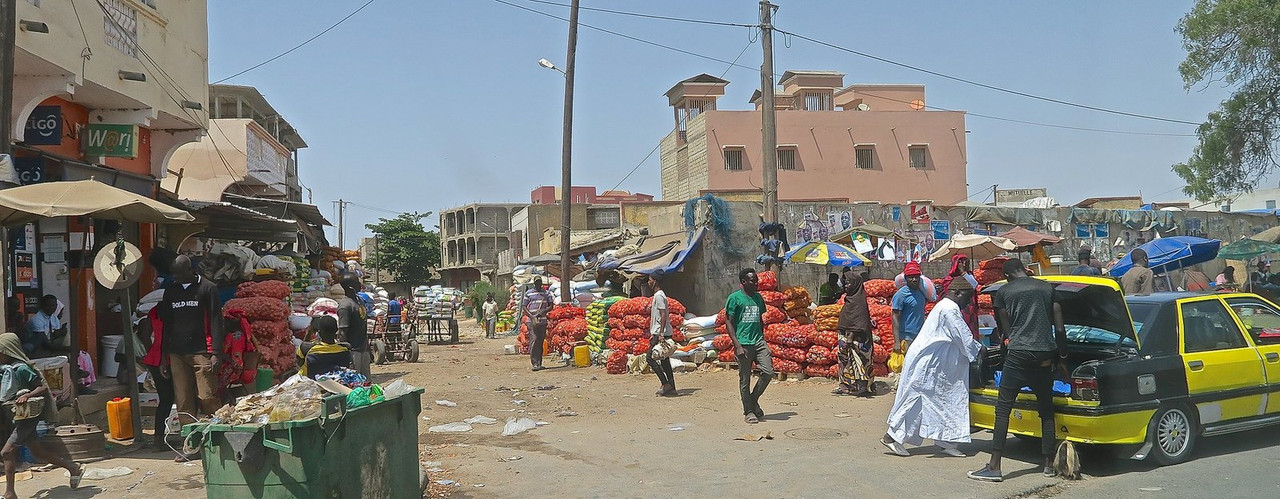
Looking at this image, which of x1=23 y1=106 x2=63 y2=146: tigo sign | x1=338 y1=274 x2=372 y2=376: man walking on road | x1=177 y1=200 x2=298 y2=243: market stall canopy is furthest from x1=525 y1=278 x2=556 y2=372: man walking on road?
x1=23 y1=106 x2=63 y2=146: tigo sign

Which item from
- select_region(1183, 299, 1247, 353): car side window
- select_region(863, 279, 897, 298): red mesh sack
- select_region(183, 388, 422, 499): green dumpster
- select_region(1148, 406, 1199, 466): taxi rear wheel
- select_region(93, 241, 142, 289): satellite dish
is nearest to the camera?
select_region(183, 388, 422, 499): green dumpster

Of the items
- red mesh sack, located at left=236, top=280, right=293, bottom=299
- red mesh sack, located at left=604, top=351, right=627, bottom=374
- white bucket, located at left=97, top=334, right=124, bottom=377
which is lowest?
red mesh sack, located at left=604, top=351, right=627, bottom=374

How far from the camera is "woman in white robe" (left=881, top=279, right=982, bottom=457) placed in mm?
7855

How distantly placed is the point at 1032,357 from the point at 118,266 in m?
8.25

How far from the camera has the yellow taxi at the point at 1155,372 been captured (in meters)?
7.12

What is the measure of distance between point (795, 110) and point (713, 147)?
5058 mm

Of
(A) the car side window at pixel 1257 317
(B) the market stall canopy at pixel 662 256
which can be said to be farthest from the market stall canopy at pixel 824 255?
(A) the car side window at pixel 1257 317

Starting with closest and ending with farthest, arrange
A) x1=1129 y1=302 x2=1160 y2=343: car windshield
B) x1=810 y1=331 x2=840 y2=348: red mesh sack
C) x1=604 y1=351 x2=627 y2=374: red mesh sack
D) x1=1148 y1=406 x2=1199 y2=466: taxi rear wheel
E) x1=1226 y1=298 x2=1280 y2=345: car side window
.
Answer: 1. x1=1148 y1=406 x2=1199 y2=466: taxi rear wheel
2. x1=1129 y1=302 x2=1160 y2=343: car windshield
3. x1=1226 y1=298 x2=1280 y2=345: car side window
4. x1=810 y1=331 x2=840 y2=348: red mesh sack
5. x1=604 y1=351 x2=627 y2=374: red mesh sack

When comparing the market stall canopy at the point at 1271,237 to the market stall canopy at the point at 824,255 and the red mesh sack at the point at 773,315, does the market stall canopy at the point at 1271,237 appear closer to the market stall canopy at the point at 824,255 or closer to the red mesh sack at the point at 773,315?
the market stall canopy at the point at 824,255

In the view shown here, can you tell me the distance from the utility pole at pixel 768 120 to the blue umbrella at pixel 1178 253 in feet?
24.4

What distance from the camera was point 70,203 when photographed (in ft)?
26.4

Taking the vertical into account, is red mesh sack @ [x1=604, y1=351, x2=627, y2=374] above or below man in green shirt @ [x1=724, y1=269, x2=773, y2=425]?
below

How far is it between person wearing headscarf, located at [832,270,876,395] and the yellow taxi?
3882 mm

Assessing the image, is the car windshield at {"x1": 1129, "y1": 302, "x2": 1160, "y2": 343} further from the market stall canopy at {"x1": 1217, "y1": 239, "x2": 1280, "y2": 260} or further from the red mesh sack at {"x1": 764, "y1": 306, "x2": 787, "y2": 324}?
the market stall canopy at {"x1": 1217, "y1": 239, "x2": 1280, "y2": 260}
